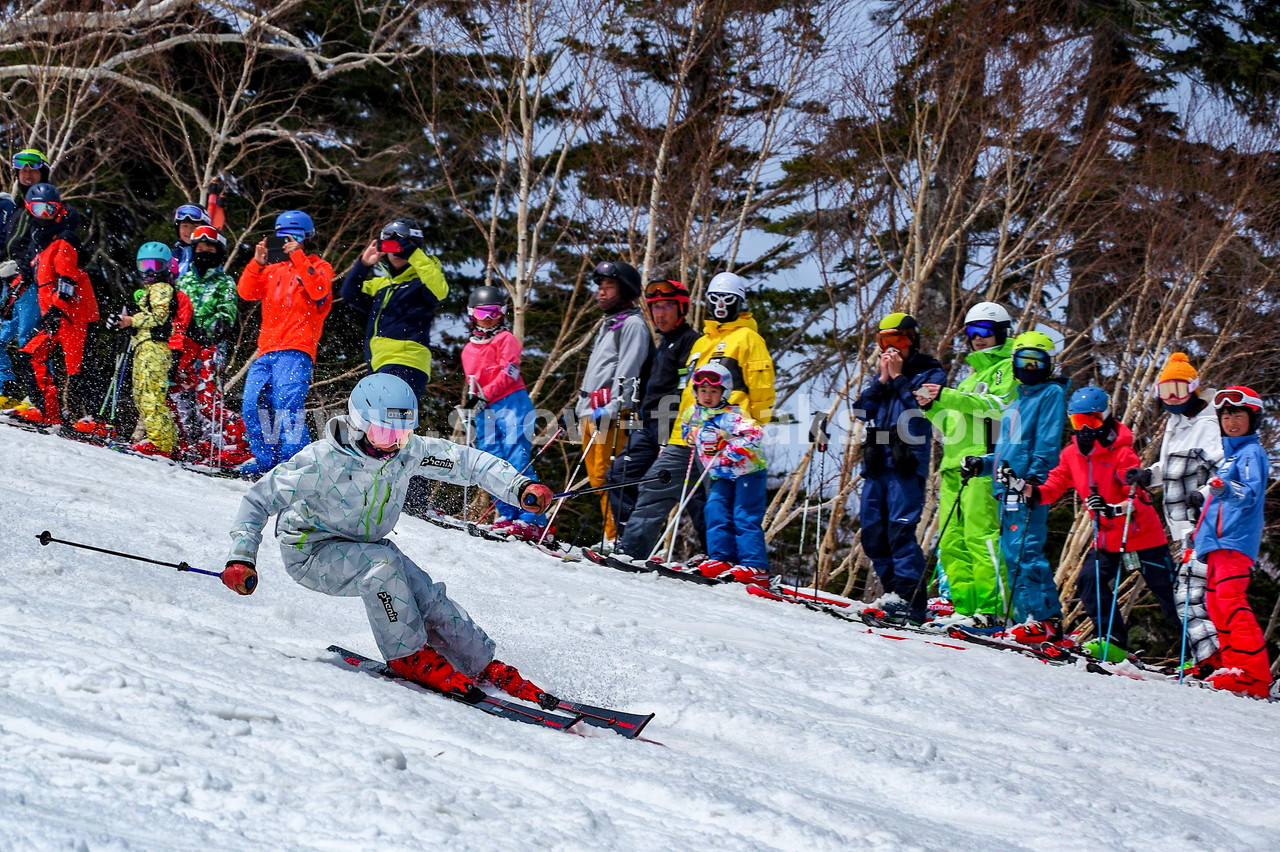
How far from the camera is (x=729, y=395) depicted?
8.05 metres

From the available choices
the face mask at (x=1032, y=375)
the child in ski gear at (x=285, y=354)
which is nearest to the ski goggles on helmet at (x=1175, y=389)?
the face mask at (x=1032, y=375)

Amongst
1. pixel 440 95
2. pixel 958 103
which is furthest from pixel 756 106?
pixel 440 95

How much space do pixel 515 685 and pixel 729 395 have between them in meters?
4.00

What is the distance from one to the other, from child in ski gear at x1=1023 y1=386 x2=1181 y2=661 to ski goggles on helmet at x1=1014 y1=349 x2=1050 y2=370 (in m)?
0.40

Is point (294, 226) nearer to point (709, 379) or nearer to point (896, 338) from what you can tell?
point (709, 379)

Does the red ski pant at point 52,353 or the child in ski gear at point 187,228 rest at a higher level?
the child in ski gear at point 187,228

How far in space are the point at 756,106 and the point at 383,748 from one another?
13.1 m

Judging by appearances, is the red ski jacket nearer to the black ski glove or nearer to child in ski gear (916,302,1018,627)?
the black ski glove

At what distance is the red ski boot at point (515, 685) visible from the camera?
13.8 ft

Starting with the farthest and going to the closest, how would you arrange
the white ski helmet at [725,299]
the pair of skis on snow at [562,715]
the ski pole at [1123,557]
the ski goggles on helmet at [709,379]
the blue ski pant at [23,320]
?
1. the blue ski pant at [23,320]
2. the white ski helmet at [725,299]
3. the ski goggles on helmet at [709,379]
4. the ski pole at [1123,557]
5. the pair of skis on snow at [562,715]

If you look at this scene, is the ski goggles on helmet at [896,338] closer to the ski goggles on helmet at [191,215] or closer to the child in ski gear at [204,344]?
the child in ski gear at [204,344]

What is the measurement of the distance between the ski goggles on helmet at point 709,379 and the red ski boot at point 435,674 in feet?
12.9

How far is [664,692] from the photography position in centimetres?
462

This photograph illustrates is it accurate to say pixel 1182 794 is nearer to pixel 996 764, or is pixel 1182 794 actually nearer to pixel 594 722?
pixel 996 764
